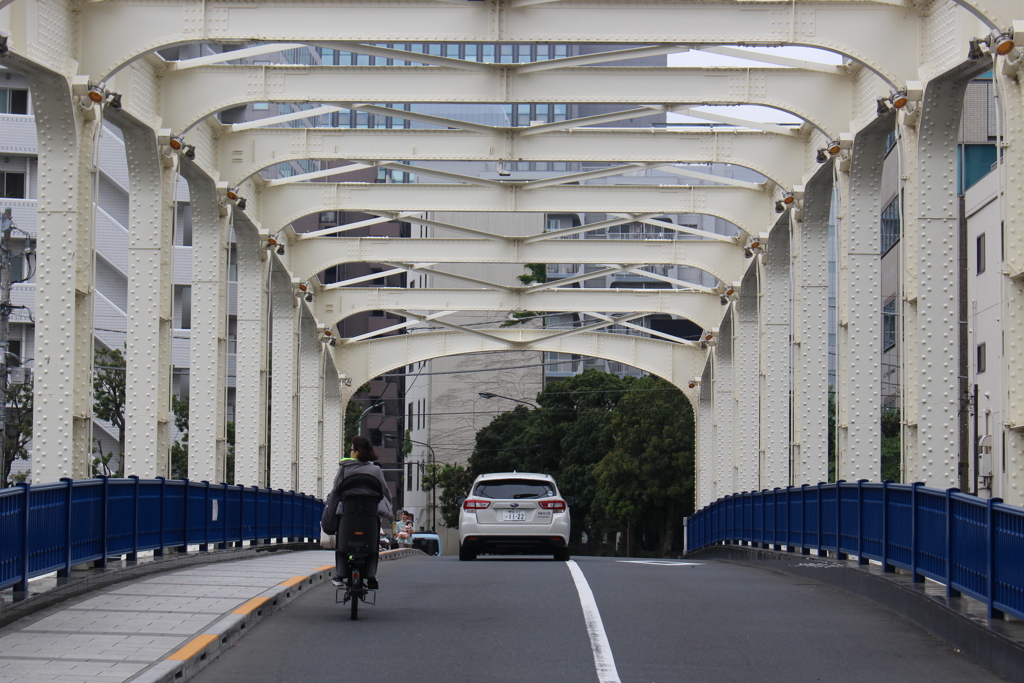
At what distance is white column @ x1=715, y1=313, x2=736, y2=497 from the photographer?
38.9 m

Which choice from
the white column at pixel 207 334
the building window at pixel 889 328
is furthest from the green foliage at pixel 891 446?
the white column at pixel 207 334

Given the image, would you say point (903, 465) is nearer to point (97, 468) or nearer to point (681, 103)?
point (681, 103)

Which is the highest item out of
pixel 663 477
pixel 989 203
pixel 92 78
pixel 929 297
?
pixel 989 203

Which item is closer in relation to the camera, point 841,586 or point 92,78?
point 841,586

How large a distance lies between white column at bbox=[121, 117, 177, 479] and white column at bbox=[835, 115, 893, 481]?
9.89 meters

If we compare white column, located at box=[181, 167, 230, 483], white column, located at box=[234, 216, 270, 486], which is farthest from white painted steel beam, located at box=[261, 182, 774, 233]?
white column, located at box=[181, 167, 230, 483]

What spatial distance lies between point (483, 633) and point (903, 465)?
787 cm

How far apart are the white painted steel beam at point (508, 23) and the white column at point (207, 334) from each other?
5159mm

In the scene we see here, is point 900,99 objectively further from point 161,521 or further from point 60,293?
point 161,521

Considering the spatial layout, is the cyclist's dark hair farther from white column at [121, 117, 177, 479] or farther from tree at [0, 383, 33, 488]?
tree at [0, 383, 33, 488]

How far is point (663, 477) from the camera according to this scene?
192ft

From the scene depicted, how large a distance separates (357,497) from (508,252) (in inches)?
834

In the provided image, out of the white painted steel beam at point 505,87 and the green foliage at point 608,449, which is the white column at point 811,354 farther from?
the green foliage at point 608,449

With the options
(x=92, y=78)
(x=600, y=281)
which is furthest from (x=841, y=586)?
(x=600, y=281)
